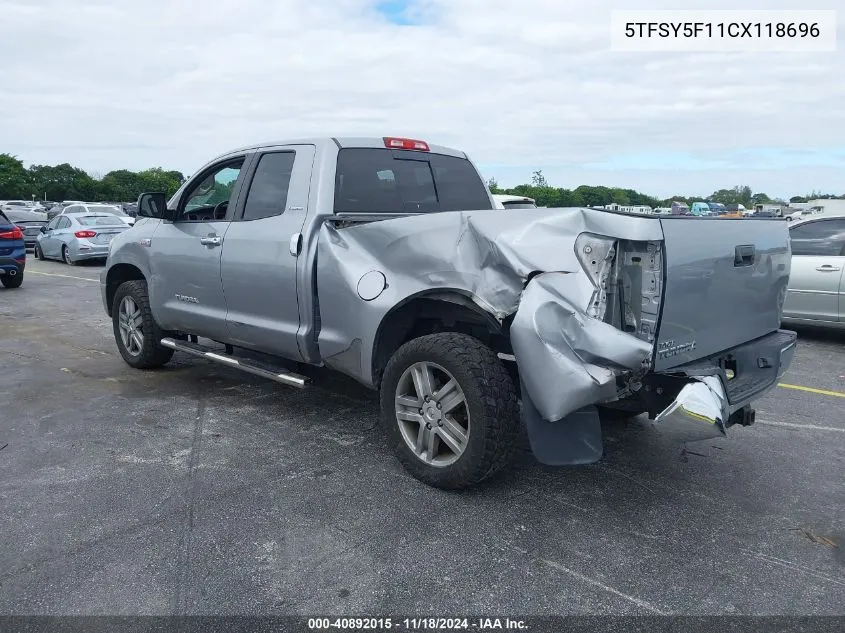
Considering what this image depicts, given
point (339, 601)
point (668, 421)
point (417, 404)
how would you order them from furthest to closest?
point (417, 404)
point (668, 421)
point (339, 601)

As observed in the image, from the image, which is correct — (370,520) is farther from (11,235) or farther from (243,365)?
(11,235)

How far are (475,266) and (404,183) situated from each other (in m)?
1.71

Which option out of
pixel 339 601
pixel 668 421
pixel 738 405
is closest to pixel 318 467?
pixel 339 601

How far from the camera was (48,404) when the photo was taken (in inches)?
220

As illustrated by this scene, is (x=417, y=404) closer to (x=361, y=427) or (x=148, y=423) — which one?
(x=361, y=427)

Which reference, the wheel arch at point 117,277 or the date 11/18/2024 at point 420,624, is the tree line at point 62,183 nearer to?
the wheel arch at point 117,277

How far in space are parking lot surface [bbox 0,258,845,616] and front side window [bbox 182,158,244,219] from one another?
1.60 m

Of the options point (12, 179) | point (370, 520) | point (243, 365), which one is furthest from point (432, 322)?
point (12, 179)

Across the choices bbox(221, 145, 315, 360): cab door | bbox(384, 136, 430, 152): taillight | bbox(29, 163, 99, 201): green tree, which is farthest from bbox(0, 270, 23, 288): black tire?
bbox(29, 163, 99, 201): green tree

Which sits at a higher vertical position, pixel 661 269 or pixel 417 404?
pixel 661 269

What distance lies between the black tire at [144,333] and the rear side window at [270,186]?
172 cm

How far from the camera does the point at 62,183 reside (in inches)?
3524

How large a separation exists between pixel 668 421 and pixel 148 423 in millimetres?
3603

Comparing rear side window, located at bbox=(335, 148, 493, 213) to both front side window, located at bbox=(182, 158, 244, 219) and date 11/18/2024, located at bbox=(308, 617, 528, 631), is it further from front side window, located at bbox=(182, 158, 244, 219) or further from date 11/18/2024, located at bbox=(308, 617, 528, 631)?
date 11/18/2024, located at bbox=(308, 617, 528, 631)
